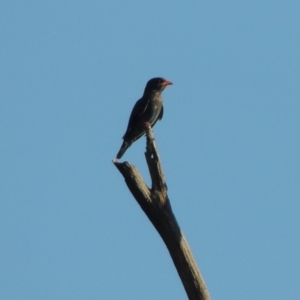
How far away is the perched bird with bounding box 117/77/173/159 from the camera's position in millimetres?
12547

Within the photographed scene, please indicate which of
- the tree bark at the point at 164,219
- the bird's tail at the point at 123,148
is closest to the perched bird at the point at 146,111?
the bird's tail at the point at 123,148

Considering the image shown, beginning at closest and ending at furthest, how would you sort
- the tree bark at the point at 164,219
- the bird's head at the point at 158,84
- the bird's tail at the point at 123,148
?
the tree bark at the point at 164,219
the bird's tail at the point at 123,148
the bird's head at the point at 158,84

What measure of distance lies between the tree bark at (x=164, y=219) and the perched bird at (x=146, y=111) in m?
4.42

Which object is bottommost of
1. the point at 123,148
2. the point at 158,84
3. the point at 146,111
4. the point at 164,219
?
the point at 164,219

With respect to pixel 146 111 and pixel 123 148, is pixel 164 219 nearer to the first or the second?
pixel 123 148

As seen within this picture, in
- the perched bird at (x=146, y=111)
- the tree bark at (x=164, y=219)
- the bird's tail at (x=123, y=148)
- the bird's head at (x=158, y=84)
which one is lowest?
the tree bark at (x=164, y=219)

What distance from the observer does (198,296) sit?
290 inches

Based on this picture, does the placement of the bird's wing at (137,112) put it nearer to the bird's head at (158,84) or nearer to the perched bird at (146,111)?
the perched bird at (146,111)

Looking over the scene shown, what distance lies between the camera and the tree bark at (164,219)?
743 cm

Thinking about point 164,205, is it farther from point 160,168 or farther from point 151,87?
point 151,87

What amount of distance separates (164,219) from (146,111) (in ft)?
16.7

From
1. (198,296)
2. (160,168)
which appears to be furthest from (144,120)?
(198,296)

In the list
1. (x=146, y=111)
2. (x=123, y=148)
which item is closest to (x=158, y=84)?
(x=146, y=111)

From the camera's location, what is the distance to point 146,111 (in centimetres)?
1261
